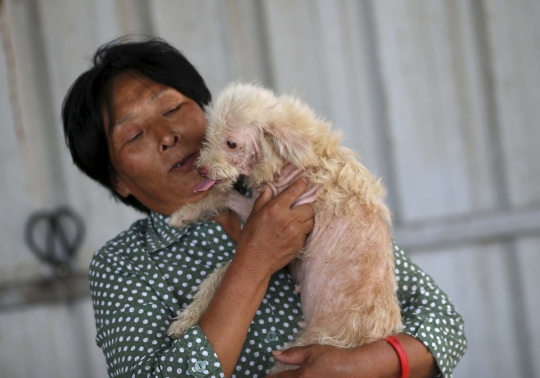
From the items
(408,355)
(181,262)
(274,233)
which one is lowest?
(408,355)

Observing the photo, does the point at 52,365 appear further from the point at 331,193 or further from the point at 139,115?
the point at 331,193

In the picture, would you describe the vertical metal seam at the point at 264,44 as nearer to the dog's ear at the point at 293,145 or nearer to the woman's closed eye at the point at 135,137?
the woman's closed eye at the point at 135,137

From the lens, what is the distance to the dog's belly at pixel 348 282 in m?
1.52

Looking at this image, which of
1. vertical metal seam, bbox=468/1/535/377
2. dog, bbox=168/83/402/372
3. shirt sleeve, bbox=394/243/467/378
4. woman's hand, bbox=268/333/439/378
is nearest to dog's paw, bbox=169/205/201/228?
dog, bbox=168/83/402/372

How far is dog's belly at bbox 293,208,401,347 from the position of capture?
152 centimetres

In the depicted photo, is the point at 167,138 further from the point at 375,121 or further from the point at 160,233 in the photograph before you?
the point at 375,121

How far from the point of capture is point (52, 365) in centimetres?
296

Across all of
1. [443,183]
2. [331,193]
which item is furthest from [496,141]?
[331,193]

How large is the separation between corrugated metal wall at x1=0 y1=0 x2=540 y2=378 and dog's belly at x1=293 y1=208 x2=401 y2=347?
1468 millimetres

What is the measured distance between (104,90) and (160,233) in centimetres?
49

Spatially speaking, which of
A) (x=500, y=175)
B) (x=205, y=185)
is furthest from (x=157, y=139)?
(x=500, y=175)

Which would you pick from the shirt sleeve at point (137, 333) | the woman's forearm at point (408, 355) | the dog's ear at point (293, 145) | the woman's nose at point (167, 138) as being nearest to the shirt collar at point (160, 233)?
the shirt sleeve at point (137, 333)

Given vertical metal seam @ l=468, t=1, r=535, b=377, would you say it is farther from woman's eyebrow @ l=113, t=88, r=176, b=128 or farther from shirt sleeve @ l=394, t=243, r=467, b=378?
woman's eyebrow @ l=113, t=88, r=176, b=128

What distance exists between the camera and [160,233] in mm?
1804
